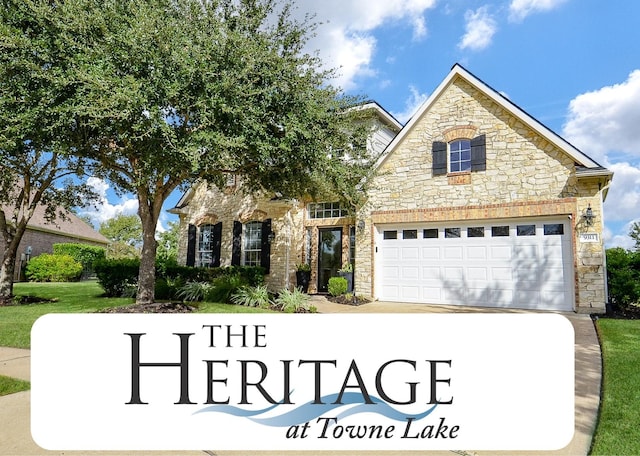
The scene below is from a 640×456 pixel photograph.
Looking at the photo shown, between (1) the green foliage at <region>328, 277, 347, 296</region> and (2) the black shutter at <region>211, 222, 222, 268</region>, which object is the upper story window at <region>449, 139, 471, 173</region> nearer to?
(1) the green foliage at <region>328, 277, 347, 296</region>

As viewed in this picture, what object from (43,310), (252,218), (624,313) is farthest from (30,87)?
(624,313)

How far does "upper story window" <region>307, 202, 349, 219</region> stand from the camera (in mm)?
12951

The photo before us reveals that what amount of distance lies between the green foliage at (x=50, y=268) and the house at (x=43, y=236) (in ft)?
2.95

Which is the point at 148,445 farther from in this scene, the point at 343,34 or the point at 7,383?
the point at 343,34

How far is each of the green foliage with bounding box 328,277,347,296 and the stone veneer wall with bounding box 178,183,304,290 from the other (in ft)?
6.72

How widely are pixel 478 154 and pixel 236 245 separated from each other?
30.1 ft

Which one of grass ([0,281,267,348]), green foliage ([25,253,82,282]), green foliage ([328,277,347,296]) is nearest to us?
grass ([0,281,267,348])

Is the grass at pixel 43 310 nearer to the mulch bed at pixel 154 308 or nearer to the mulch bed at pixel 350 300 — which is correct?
the mulch bed at pixel 154 308

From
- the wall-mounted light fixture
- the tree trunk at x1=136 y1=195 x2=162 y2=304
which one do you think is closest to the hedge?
the tree trunk at x1=136 y1=195 x2=162 y2=304

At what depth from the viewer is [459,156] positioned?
1080cm

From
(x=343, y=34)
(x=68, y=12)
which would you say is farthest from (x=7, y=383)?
(x=343, y=34)

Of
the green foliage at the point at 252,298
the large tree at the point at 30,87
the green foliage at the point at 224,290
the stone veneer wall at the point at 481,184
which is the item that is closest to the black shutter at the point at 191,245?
the green foliage at the point at 224,290

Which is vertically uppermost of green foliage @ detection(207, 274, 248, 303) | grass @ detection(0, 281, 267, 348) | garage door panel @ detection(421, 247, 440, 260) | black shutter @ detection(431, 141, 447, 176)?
black shutter @ detection(431, 141, 447, 176)

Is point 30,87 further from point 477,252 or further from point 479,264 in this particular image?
point 479,264
